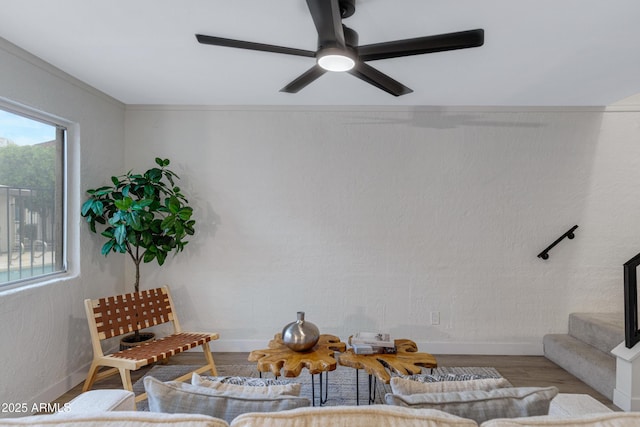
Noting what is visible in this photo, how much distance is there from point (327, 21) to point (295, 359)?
6.02 ft

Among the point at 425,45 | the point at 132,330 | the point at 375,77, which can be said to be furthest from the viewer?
the point at 132,330

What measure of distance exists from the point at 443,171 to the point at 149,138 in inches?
116

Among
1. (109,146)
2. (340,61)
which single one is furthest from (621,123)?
(109,146)

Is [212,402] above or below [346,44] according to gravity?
below

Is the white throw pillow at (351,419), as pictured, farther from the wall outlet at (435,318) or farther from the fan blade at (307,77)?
the wall outlet at (435,318)

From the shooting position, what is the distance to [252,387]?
4.10 ft

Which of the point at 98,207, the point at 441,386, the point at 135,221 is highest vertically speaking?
the point at 98,207

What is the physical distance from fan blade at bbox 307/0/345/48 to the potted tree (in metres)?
2.05

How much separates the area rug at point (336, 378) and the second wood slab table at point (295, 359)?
25 cm

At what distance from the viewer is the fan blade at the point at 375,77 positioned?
2.00 meters

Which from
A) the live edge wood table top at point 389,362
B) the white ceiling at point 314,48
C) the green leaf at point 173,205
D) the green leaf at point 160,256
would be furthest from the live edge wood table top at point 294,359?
the white ceiling at point 314,48

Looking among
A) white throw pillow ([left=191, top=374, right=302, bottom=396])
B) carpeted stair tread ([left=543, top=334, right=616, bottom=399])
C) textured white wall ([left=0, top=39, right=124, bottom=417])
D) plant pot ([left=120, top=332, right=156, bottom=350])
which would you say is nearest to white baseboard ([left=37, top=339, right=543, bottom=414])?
carpeted stair tread ([left=543, top=334, right=616, bottom=399])

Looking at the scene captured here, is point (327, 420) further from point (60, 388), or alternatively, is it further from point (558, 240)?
point (558, 240)

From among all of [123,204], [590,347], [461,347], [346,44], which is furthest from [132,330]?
[590,347]
